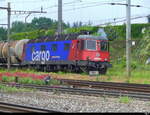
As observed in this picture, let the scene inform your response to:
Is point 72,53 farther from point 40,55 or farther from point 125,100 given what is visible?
point 125,100

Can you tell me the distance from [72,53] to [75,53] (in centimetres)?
32

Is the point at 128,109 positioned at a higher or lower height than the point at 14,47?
lower

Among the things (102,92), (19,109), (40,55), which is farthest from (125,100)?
(40,55)

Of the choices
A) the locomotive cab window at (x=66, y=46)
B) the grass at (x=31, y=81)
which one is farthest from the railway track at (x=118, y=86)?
the locomotive cab window at (x=66, y=46)

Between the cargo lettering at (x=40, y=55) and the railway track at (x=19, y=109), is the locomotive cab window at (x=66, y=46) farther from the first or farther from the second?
the railway track at (x=19, y=109)

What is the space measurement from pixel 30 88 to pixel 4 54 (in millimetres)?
21096

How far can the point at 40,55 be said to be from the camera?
33.6 m

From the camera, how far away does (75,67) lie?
30.2 m

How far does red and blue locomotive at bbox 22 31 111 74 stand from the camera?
2939 cm

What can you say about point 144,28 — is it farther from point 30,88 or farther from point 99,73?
point 30,88

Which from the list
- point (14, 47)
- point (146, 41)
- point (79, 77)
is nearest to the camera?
point (79, 77)

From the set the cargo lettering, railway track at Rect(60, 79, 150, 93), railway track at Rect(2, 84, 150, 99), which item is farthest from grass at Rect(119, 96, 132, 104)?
the cargo lettering

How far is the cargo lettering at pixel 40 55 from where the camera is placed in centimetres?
3261

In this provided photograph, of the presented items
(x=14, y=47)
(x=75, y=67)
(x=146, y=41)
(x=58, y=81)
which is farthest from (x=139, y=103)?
(x=146, y=41)
